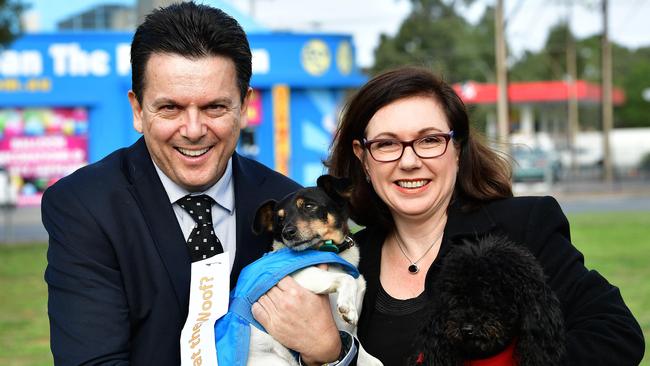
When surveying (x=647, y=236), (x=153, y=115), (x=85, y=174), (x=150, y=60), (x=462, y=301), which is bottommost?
(x=647, y=236)

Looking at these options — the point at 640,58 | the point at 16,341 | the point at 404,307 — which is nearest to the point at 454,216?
the point at 404,307

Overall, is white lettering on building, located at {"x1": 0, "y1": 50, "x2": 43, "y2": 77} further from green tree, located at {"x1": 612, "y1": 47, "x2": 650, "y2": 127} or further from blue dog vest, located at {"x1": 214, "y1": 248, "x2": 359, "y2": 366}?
green tree, located at {"x1": 612, "y1": 47, "x2": 650, "y2": 127}

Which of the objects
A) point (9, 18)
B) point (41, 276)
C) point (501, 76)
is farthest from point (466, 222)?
point (501, 76)

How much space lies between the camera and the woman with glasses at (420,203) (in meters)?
3.62

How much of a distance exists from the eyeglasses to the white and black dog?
50 centimetres

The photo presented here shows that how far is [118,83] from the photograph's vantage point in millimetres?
30500

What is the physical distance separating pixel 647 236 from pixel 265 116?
1684 cm

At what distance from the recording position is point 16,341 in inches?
374

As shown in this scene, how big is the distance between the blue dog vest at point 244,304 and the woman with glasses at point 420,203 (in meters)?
0.47

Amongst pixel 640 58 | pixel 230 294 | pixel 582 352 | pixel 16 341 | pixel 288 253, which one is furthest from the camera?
pixel 640 58

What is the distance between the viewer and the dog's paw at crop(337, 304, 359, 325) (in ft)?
12.3

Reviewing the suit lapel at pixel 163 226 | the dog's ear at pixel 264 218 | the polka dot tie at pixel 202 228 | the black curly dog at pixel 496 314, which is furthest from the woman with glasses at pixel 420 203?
the suit lapel at pixel 163 226

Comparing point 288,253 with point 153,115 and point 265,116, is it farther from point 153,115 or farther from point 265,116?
point 265,116

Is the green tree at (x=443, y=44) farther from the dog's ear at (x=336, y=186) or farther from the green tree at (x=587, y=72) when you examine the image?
the dog's ear at (x=336, y=186)
